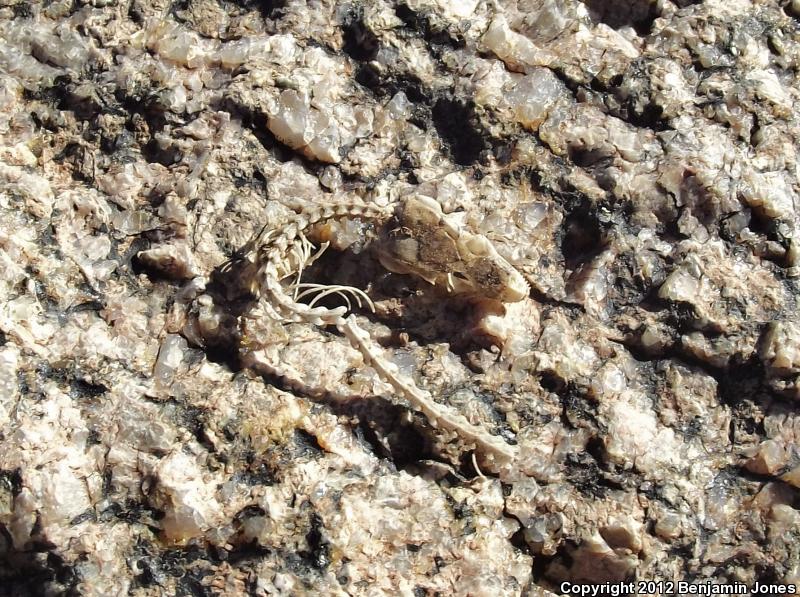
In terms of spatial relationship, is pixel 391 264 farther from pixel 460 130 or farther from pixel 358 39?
pixel 358 39

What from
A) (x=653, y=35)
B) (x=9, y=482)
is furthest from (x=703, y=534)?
(x=9, y=482)

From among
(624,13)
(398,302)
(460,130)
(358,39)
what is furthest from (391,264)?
(624,13)

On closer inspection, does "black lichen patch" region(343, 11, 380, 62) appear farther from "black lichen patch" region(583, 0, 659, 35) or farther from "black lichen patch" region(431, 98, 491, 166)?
"black lichen patch" region(583, 0, 659, 35)

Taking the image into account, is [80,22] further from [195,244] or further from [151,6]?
[195,244]

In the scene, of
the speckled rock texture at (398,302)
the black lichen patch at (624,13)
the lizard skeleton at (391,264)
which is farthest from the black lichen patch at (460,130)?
the black lichen patch at (624,13)

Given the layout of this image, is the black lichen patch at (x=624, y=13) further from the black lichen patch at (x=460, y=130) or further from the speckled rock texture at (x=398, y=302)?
the black lichen patch at (x=460, y=130)
